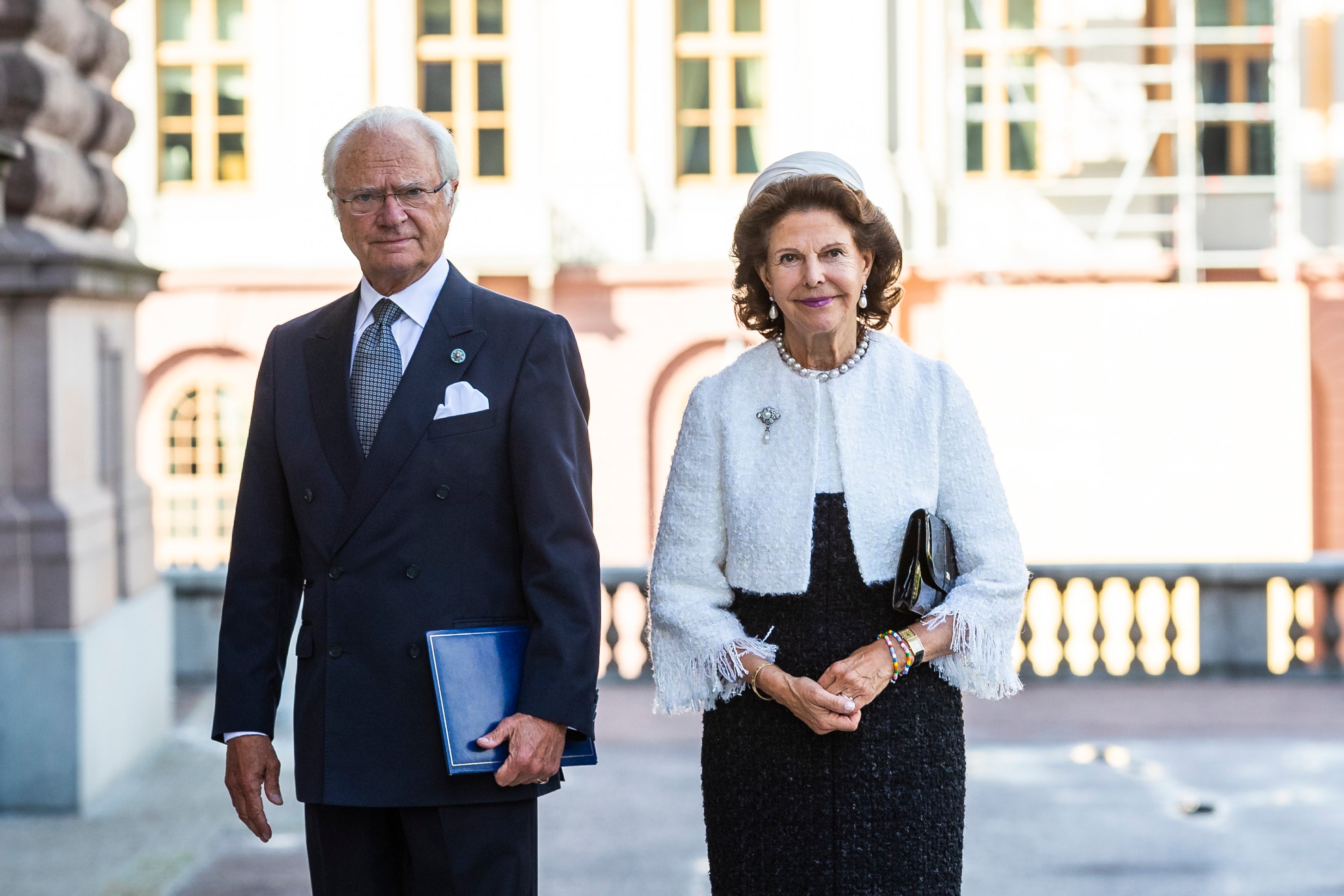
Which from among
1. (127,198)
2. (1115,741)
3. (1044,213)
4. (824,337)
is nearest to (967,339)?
(1044,213)

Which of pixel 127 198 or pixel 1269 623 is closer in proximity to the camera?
pixel 127 198

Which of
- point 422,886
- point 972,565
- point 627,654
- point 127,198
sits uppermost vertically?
point 127,198

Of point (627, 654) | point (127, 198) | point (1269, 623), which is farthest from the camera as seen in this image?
point (627, 654)

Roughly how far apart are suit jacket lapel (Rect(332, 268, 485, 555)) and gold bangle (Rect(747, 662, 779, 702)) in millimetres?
734

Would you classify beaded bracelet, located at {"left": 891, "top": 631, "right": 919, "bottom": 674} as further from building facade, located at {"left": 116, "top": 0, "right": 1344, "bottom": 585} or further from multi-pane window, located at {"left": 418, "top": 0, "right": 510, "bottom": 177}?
multi-pane window, located at {"left": 418, "top": 0, "right": 510, "bottom": 177}

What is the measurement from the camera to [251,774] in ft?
9.34

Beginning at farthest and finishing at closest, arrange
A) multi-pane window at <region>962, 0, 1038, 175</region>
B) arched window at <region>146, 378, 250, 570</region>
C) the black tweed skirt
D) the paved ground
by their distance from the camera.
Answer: arched window at <region>146, 378, 250, 570</region> < multi-pane window at <region>962, 0, 1038, 175</region> < the paved ground < the black tweed skirt

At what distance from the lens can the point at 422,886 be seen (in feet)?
9.02

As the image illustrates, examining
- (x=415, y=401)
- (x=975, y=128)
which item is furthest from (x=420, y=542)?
(x=975, y=128)

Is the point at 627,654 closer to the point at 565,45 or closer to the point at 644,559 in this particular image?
the point at 644,559

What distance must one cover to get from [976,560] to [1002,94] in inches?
691

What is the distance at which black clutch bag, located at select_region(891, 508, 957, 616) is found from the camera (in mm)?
Result: 2805

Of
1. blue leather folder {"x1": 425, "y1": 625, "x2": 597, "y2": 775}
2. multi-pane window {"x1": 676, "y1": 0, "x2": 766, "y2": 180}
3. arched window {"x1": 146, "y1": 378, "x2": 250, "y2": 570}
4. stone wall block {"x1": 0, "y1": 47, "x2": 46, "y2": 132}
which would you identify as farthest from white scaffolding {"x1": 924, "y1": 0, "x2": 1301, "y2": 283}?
blue leather folder {"x1": 425, "y1": 625, "x2": 597, "y2": 775}

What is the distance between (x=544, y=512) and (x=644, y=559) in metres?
16.4
